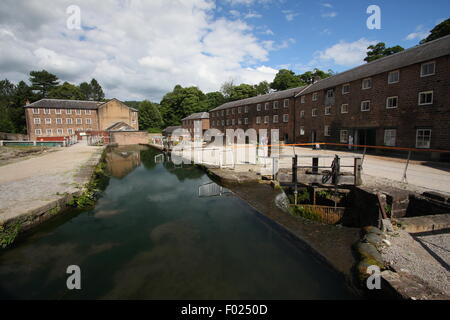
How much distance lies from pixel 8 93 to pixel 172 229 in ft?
384

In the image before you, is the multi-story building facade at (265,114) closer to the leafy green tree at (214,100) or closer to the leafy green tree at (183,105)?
the leafy green tree at (183,105)

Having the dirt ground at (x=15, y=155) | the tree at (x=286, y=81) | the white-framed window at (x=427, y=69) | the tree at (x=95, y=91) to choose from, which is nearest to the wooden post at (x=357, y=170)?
the white-framed window at (x=427, y=69)

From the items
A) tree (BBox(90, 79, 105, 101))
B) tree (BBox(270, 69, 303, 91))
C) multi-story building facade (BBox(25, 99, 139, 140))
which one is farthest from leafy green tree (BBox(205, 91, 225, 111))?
tree (BBox(90, 79, 105, 101))

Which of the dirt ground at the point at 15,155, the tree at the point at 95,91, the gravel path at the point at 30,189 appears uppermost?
the tree at the point at 95,91

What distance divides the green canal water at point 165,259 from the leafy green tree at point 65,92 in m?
75.9

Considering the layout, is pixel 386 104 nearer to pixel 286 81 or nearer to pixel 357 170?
pixel 357 170

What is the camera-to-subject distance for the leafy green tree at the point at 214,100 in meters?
66.1

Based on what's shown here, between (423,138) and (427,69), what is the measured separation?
5006mm

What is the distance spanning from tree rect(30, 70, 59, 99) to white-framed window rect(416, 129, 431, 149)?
86.4 metres

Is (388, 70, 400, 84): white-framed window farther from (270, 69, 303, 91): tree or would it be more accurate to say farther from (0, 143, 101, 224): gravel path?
(270, 69, 303, 91): tree

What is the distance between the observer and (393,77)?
1788cm

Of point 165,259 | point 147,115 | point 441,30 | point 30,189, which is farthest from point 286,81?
point 165,259

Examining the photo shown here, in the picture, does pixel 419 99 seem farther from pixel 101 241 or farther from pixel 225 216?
pixel 101 241

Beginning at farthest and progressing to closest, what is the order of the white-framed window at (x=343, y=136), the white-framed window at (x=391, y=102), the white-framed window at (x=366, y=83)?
the white-framed window at (x=343, y=136) < the white-framed window at (x=366, y=83) < the white-framed window at (x=391, y=102)
